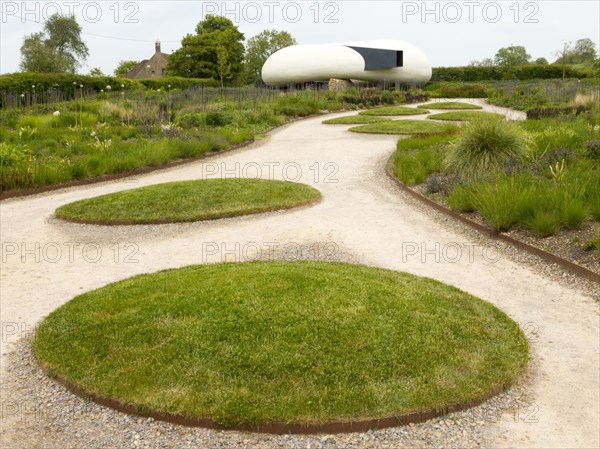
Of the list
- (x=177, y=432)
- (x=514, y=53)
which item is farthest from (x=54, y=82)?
(x=514, y=53)

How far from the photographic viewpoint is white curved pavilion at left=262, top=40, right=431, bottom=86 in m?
43.8

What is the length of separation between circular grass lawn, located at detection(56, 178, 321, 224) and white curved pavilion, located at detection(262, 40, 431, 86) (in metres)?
34.8

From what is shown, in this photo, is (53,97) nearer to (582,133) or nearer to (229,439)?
(582,133)

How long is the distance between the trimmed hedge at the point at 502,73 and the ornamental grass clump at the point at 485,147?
1694 inches

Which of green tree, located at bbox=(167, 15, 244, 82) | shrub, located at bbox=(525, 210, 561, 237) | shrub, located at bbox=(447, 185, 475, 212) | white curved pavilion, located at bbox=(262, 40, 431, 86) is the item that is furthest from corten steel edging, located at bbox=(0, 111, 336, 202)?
green tree, located at bbox=(167, 15, 244, 82)

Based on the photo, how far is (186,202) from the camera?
9.80 metres

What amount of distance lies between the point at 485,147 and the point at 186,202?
5.44m

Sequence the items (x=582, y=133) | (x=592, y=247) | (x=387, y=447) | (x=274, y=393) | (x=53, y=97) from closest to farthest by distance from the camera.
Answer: (x=387, y=447)
(x=274, y=393)
(x=592, y=247)
(x=582, y=133)
(x=53, y=97)

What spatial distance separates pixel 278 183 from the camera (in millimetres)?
11164

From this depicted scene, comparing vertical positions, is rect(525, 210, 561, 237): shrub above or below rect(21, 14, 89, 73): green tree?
below

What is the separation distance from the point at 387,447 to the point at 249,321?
68.2 inches

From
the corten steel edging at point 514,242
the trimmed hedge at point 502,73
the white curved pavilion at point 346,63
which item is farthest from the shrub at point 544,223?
the trimmed hedge at point 502,73

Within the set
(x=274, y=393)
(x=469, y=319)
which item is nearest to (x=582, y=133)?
(x=469, y=319)

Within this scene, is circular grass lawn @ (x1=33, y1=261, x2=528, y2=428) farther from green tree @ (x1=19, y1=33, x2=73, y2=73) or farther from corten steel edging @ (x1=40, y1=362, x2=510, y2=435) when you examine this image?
green tree @ (x1=19, y1=33, x2=73, y2=73)
